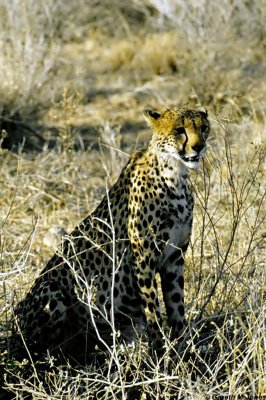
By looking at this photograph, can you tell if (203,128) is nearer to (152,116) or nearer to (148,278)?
(152,116)

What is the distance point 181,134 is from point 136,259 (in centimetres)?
63

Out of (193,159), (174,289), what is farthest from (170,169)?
(174,289)

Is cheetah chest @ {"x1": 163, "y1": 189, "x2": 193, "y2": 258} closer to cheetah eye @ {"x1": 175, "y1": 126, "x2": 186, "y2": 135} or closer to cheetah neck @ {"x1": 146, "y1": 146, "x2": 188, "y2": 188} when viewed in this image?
cheetah neck @ {"x1": 146, "y1": 146, "x2": 188, "y2": 188}

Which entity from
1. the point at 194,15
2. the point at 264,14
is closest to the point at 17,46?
the point at 194,15

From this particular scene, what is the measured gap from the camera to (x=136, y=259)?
4.71 metres

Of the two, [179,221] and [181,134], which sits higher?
[181,134]

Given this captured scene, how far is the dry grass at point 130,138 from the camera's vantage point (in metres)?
4.69

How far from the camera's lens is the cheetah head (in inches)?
178

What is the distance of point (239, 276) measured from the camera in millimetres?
4785

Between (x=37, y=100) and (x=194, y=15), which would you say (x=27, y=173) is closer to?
(x=37, y=100)

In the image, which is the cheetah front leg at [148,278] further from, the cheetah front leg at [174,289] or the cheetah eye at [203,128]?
the cheetah eye at [203,128]

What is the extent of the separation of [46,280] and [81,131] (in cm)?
430

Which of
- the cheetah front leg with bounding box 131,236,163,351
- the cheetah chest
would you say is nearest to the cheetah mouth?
the cheetah chest

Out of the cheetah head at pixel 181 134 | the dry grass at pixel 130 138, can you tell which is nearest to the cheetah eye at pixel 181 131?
the cheetah head at pixel 181 134
